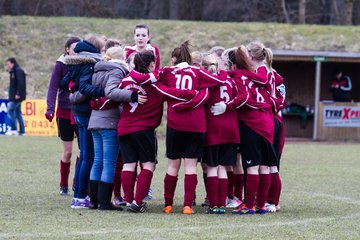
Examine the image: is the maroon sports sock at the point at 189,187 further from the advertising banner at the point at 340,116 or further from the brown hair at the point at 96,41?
the advertising banner at the point at 340,116

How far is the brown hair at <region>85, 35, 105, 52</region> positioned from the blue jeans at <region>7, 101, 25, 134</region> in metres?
14.3

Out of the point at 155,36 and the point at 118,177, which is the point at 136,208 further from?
the point at 155,36

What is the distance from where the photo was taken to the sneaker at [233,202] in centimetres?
980

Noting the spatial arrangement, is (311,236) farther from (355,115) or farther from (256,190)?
(355,115)

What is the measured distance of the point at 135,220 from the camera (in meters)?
8.29

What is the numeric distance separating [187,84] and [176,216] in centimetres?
139

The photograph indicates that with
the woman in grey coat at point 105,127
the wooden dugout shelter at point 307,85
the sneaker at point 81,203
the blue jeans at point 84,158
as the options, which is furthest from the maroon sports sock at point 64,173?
the wooden dugout shelter at point 307,85

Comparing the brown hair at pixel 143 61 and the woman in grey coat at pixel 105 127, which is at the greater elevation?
the brown hair at pixel 143 61

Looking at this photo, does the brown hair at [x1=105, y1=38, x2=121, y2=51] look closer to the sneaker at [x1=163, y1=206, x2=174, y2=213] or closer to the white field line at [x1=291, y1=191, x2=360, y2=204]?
the sneaker at [x1=163, y1=206, x2=174, y2=213]

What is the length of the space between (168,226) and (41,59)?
2363cm

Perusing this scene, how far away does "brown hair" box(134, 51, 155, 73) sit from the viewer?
9.03 m

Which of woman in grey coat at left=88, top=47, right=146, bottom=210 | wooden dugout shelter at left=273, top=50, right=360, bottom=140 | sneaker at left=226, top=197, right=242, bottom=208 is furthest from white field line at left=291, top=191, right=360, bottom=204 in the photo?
wooden dugout shelter at left=273, top=50, right=360, bottom=140

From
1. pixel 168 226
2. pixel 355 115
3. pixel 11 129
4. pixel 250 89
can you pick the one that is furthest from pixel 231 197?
pixel 355 115

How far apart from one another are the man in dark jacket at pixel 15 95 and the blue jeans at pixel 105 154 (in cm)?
1470
